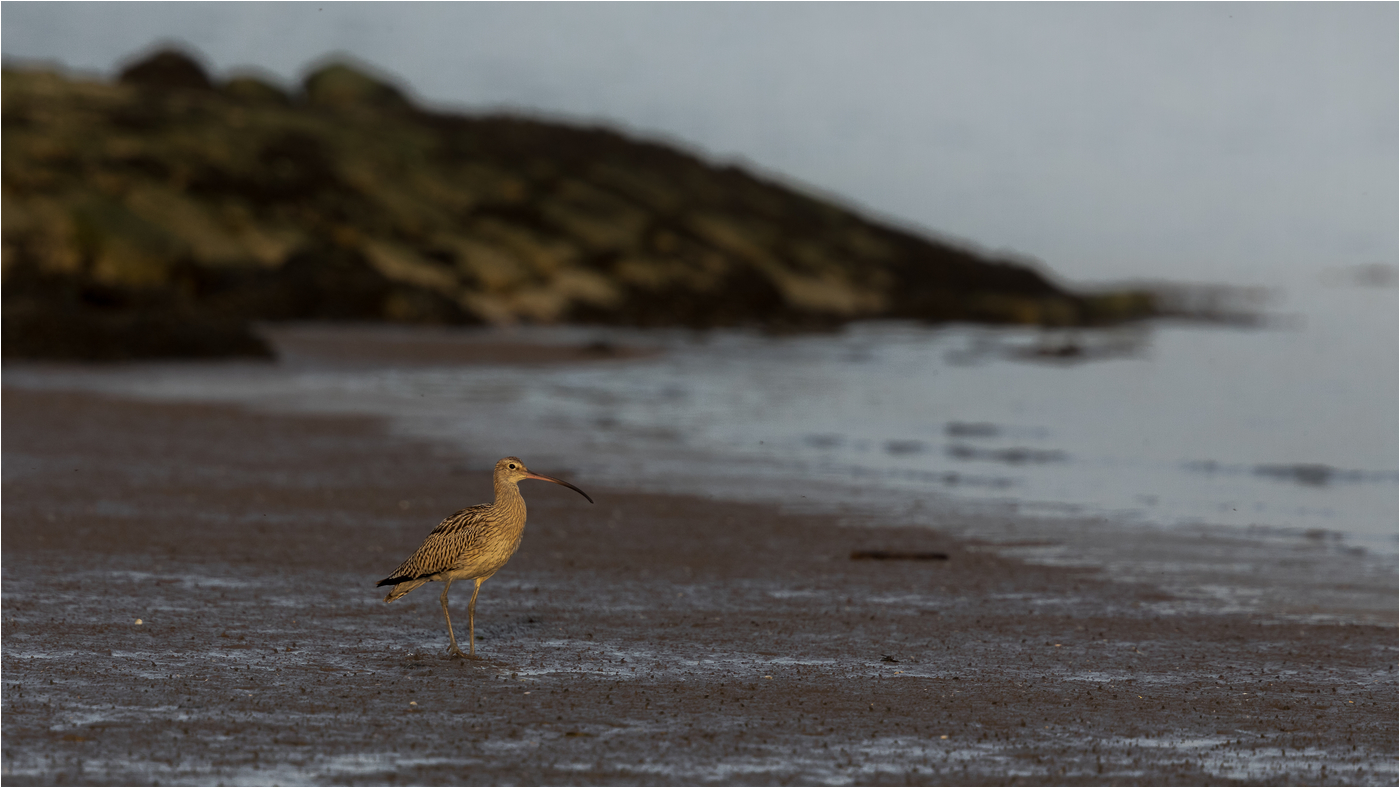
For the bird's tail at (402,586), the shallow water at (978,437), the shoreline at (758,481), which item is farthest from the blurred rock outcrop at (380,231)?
the bird's tail at (402,586)

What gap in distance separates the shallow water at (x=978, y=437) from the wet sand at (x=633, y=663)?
167 cm

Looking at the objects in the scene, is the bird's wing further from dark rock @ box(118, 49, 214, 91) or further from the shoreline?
dark rock @ box(118, 49, 214, 91)

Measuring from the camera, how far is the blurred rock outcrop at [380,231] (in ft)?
138

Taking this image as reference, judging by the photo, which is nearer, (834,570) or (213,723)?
(213,723)

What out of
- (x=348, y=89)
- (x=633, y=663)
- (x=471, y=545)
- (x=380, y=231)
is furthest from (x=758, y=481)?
(x=348, y=89)

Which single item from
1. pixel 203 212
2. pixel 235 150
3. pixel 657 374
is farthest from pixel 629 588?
pixel 235 150

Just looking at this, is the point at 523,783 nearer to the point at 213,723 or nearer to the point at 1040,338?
the point at 213,723

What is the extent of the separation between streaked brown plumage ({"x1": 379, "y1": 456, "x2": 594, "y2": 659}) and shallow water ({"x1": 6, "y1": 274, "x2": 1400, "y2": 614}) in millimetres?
4592

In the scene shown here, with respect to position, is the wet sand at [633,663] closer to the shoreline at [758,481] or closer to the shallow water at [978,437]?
the shoreline at [758,481]

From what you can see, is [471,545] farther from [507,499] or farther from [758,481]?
[758,481]

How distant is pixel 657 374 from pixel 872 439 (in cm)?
1289

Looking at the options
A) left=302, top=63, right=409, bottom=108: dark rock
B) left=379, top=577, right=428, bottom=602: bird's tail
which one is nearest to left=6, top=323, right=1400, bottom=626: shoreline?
left=379, top=577, right=428, bottom=602: bird's tail

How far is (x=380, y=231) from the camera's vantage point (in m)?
57.4

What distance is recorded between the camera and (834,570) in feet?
34.8
